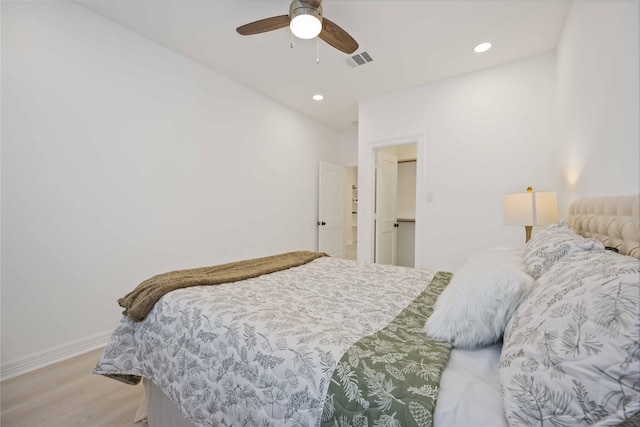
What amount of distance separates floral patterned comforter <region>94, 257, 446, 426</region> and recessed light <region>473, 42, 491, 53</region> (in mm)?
2450

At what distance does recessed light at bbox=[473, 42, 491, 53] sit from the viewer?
2.57 m

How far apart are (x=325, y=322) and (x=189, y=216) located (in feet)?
7.84

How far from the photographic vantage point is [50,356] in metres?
2.03

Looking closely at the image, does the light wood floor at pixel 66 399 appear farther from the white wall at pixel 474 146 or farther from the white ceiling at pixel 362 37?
the white wall at pixel 474 146

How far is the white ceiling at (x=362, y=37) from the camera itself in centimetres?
213

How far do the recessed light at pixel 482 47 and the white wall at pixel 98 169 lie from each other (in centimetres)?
273

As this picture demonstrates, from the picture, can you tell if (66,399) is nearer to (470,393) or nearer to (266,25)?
(470,393)

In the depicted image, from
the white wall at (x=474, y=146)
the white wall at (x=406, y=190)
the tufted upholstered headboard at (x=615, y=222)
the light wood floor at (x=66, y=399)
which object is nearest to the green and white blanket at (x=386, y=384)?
the tufted upholstered headboard at (x=615, y=222)

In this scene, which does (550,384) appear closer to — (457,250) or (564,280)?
(564,280)

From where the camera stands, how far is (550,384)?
1.84ft

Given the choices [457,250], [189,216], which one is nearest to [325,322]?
[189,216]

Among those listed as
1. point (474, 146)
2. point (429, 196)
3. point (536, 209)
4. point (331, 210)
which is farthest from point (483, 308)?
point (331, 210)

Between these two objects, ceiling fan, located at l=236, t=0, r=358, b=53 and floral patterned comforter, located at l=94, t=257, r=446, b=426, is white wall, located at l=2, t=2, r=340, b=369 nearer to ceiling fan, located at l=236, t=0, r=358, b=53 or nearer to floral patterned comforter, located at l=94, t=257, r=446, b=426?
floral patterned comforter, located at l=94, t=257, r=446, b=426

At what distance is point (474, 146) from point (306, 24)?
2.39 m
